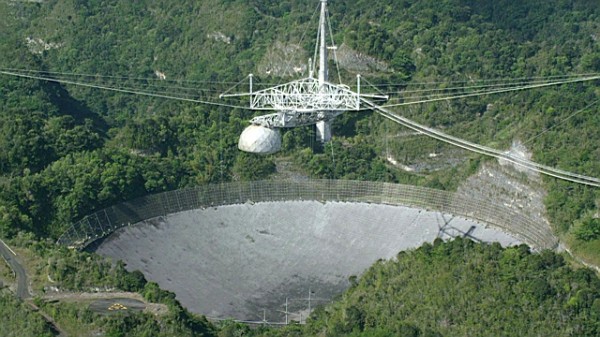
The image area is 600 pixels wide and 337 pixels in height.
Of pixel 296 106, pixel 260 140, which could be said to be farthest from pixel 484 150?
pixel 260 140

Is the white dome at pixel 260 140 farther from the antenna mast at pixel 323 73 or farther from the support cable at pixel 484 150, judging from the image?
the support cable at pixel 484 150

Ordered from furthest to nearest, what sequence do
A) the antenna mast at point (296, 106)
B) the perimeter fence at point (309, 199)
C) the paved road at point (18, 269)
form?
the antenna mast at point (296, 106) → the perimeter fence at point (309, 199) → the paved road at point (18, 269)

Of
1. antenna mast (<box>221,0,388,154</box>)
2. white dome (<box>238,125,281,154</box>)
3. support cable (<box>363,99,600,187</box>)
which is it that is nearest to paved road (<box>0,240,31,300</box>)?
white dome (<box>238,125,281,154</box>)

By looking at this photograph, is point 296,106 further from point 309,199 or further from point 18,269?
point 18,269

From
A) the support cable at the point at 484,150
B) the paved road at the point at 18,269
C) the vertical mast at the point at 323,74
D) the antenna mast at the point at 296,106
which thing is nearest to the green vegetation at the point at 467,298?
the paved road at the point at 18,269

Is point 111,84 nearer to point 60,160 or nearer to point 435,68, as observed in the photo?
point 435,68

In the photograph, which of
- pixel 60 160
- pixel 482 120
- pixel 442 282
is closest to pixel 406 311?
pixel 442 282
